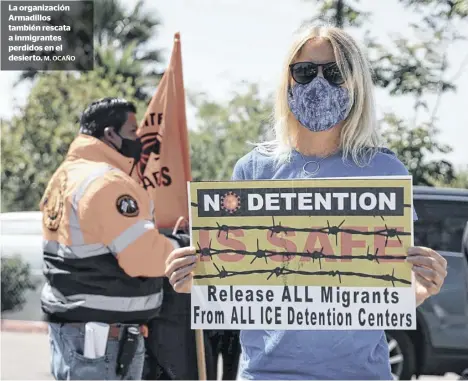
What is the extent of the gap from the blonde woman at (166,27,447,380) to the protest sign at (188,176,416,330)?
0.14ft

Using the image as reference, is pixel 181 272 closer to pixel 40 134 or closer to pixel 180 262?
pixel 180 262

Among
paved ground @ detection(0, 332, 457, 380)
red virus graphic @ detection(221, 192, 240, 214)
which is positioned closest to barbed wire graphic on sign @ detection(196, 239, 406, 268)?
red virus graphic @ detection(221, 192, 240, 214)

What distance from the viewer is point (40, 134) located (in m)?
14.4

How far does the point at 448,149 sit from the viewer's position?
8664mm

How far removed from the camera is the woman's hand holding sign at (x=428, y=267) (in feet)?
7.64

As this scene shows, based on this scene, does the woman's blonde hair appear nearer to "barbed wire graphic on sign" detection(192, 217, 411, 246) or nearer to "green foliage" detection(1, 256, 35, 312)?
"barbed wire graphic on sign" detection(192, 217, 411, 246)

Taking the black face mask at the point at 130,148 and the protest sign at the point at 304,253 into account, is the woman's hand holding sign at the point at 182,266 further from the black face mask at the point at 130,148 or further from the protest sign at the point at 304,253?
the black face mask at the point at 130,148

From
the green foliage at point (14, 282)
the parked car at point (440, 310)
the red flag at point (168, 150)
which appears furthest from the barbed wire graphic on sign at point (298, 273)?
the green foliage at point (14, 282)

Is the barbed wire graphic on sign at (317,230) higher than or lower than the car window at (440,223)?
higher

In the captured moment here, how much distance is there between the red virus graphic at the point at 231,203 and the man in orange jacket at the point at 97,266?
172 centimetres

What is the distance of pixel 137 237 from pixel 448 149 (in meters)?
5.09

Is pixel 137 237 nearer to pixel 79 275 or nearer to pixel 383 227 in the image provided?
pixel 79 275

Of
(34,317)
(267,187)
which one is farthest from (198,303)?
(34,317)

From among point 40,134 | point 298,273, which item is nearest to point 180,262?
point 298,273
